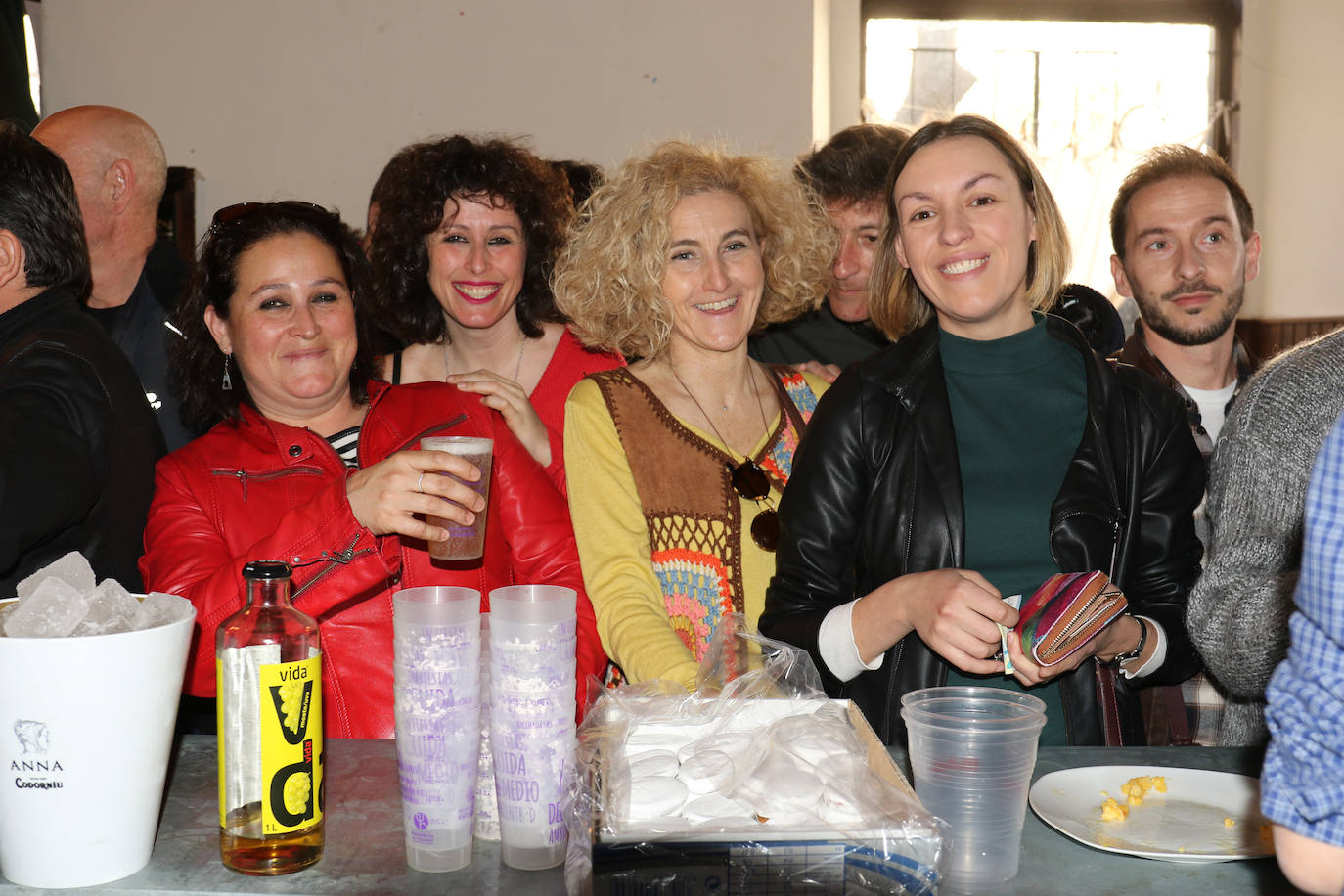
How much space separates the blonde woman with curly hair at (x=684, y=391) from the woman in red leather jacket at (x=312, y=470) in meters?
0.12

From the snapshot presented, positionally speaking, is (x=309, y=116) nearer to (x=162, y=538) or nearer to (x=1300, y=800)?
(x=162, y=538)

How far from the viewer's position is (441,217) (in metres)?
2.49

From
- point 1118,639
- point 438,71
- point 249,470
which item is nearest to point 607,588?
point 249,470

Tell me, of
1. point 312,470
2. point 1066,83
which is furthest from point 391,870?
point 1066,83

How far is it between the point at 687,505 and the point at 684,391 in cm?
27

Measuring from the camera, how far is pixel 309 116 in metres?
4.39

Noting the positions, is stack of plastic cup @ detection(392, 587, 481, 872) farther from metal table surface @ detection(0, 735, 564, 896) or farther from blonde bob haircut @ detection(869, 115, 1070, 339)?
blonde bob haircut @ detection(869, 115, 1070, 339)

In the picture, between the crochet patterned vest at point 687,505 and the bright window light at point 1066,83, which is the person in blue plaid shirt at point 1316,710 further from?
the bright window light at point 1066,83

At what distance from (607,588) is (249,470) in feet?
2.07

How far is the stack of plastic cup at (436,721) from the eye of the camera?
1.06 metres

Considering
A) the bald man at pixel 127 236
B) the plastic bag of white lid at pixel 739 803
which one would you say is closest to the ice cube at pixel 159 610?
the plastic bag of white lid at pixel 739 803

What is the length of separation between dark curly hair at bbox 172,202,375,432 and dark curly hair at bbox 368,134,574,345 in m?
0.37

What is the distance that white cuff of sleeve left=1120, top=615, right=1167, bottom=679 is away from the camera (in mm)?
1668

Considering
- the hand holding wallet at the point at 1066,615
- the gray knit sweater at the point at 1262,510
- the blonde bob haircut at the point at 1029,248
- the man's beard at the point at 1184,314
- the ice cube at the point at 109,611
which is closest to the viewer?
the ice cube at the point at 109,611
